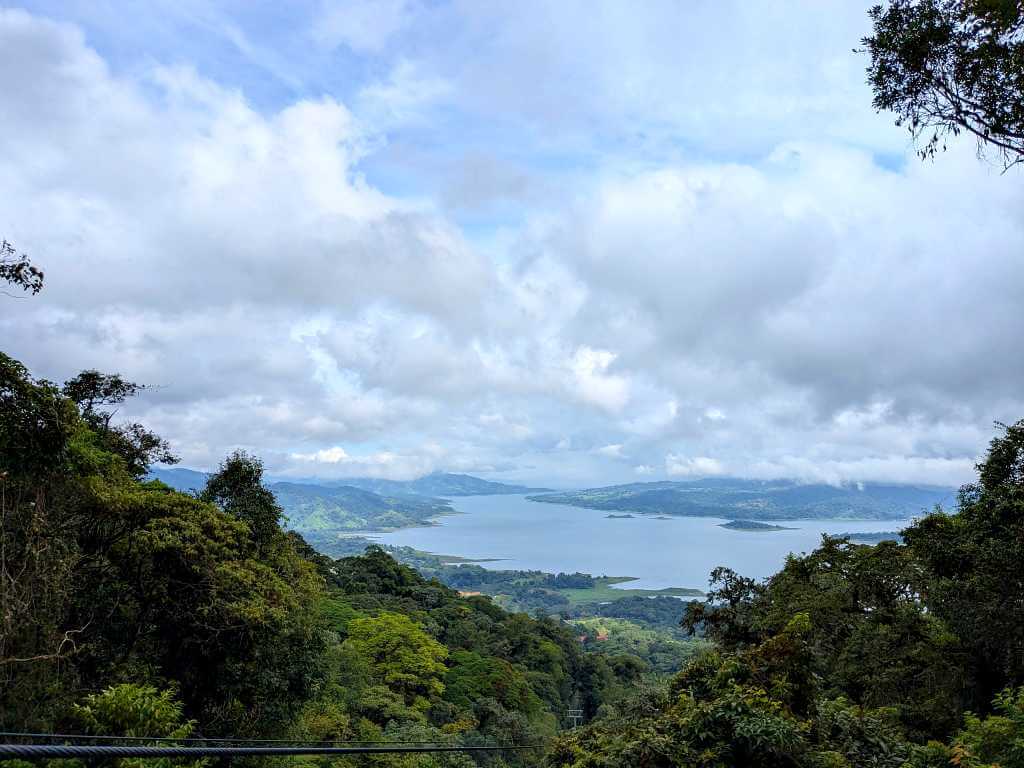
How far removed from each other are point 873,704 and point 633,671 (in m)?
34.0

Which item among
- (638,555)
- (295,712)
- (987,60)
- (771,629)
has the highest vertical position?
(987,60)

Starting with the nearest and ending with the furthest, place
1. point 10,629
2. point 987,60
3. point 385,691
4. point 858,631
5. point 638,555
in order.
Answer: point 987,60 → point 10,629 → point 858,631 → point 385,691 → point 638,555

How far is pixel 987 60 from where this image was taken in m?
6.77

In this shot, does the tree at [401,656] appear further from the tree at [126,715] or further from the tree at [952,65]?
the tree at [952,65]

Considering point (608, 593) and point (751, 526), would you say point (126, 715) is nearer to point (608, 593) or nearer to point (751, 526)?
point (608, 593)

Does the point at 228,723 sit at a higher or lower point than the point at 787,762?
lower

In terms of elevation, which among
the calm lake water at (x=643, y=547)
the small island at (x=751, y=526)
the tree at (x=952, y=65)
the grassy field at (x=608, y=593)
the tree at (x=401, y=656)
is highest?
the tree at (x=952, y=65)

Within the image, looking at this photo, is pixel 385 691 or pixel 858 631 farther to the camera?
pixel 385 691

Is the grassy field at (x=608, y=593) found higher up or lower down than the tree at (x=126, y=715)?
lower down

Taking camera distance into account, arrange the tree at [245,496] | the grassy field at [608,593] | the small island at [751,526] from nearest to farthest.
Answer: the tree at [245,496] < the grassy field at [608,593] < the small island at [751,526]

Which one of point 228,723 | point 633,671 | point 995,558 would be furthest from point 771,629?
point 633,671

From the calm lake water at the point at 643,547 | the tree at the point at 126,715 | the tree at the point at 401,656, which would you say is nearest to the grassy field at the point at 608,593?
the calm lake water at the point at 643,547

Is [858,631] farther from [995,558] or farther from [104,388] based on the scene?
[104,388]

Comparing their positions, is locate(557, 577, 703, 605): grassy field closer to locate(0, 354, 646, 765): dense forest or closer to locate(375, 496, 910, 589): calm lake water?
locate(375, 496, 910, 589): calm lake water
